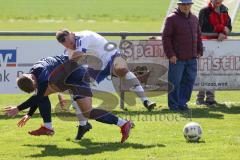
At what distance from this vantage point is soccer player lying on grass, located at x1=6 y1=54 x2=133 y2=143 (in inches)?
436

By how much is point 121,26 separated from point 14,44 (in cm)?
2431

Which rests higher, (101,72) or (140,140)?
(101,72)

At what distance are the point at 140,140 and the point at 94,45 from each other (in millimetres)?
1925

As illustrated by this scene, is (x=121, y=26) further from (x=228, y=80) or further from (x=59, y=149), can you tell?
(x=59, y=149)

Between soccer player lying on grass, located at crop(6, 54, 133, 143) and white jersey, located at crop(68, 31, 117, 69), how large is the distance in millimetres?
314

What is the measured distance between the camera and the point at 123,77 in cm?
1479

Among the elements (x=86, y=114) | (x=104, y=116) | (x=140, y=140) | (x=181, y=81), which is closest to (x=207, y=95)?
(x=181, y=81)

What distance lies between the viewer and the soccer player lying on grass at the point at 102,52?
11352 millimetres

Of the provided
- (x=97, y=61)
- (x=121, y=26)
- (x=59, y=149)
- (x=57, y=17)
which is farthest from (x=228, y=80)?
(x=57, y=17)

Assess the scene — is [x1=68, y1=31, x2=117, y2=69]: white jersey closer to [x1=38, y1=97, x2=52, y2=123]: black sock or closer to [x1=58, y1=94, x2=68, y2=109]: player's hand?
[x1=38, y1=97, x2=52, y2=123]: black sock

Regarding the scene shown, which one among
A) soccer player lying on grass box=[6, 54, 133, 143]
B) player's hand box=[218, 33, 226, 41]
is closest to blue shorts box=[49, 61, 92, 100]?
soccer player lying on grass box=[6, 54, 133, 143]

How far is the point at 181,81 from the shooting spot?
1484 cm

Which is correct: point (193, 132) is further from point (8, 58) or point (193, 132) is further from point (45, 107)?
point (8, 58)

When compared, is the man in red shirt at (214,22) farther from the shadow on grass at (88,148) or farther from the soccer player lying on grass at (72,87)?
the shadow on grass at (88,148)
